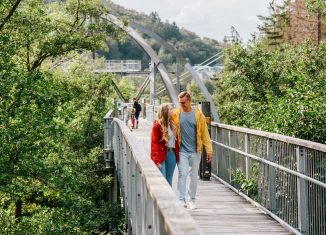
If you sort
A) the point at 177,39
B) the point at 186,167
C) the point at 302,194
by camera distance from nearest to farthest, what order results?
1. the point at 302,194
2. the point at 186,167
3. the point at 177,39

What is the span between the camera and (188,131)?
27.4ft

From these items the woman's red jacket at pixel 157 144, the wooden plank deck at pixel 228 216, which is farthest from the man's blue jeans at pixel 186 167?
the woman's red jacket at pixel 157 144

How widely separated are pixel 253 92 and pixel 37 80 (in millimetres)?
11421

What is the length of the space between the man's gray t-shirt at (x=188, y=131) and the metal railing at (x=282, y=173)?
1066 mm

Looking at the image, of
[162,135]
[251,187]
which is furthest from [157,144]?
[251,187]

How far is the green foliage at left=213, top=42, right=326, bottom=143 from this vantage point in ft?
38.6

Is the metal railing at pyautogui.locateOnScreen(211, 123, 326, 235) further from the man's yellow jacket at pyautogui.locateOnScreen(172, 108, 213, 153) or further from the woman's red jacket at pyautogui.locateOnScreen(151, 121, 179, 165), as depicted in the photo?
the woman's red jacket at pyautogui.locateOnScreen(151, 121, 179, 165)

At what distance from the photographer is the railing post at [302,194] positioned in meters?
7.04

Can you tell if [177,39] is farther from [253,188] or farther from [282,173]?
[282,173]

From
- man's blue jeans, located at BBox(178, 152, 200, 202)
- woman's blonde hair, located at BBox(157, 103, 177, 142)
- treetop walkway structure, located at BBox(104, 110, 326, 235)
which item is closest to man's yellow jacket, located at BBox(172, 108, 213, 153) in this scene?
man's blue jeans, located at BBox(178, 152, 200, 202)

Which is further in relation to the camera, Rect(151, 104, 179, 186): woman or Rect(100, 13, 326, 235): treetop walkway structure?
Rect(151, 104, 179, 186): woman

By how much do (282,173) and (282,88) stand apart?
15.1 meters

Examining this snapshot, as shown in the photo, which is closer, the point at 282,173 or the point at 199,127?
the point at 282,173

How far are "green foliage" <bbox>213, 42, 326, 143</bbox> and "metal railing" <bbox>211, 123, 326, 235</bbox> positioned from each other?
5.04ft
